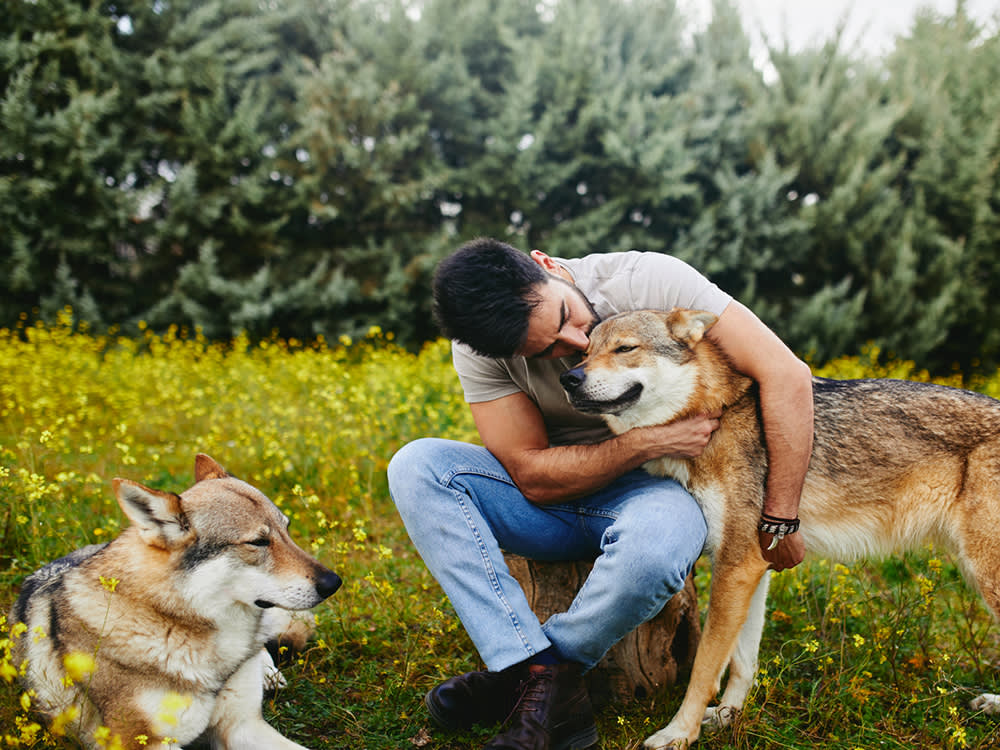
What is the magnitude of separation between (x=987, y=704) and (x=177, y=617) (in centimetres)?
309

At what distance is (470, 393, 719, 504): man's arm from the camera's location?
8.32ft

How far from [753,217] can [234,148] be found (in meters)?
7.45

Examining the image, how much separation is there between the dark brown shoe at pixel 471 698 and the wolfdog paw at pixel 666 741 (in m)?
0.51

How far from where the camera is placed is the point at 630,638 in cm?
266

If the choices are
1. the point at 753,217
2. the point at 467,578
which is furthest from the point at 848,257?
the point at 467,578

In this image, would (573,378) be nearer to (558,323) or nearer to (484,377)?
(558,323)

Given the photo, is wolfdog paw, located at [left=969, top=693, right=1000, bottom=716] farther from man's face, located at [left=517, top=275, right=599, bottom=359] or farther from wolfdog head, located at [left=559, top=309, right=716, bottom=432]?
man's face, located at [left=517, top=275, right=599, bottom=359]

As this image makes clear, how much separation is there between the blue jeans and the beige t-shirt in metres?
0.30

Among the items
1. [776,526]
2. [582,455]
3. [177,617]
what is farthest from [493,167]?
[177,617]

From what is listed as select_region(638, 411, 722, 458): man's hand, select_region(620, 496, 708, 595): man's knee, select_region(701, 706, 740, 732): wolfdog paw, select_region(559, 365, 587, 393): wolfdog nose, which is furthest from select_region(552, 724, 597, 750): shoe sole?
select_region(559, 365, 587, 393): wolfdog nose

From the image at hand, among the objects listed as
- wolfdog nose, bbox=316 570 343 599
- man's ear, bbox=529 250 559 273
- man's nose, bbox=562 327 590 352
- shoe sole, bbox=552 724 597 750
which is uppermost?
man's ear, bbox=529 250 559 273

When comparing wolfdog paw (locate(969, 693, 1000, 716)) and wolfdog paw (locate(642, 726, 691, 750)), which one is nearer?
wolfdog paw (locate(642, 726, 691, 750))

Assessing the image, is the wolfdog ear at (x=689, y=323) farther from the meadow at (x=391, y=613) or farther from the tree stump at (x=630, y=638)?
the meadow at (x=391, y=613)

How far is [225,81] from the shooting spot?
30.2ft
